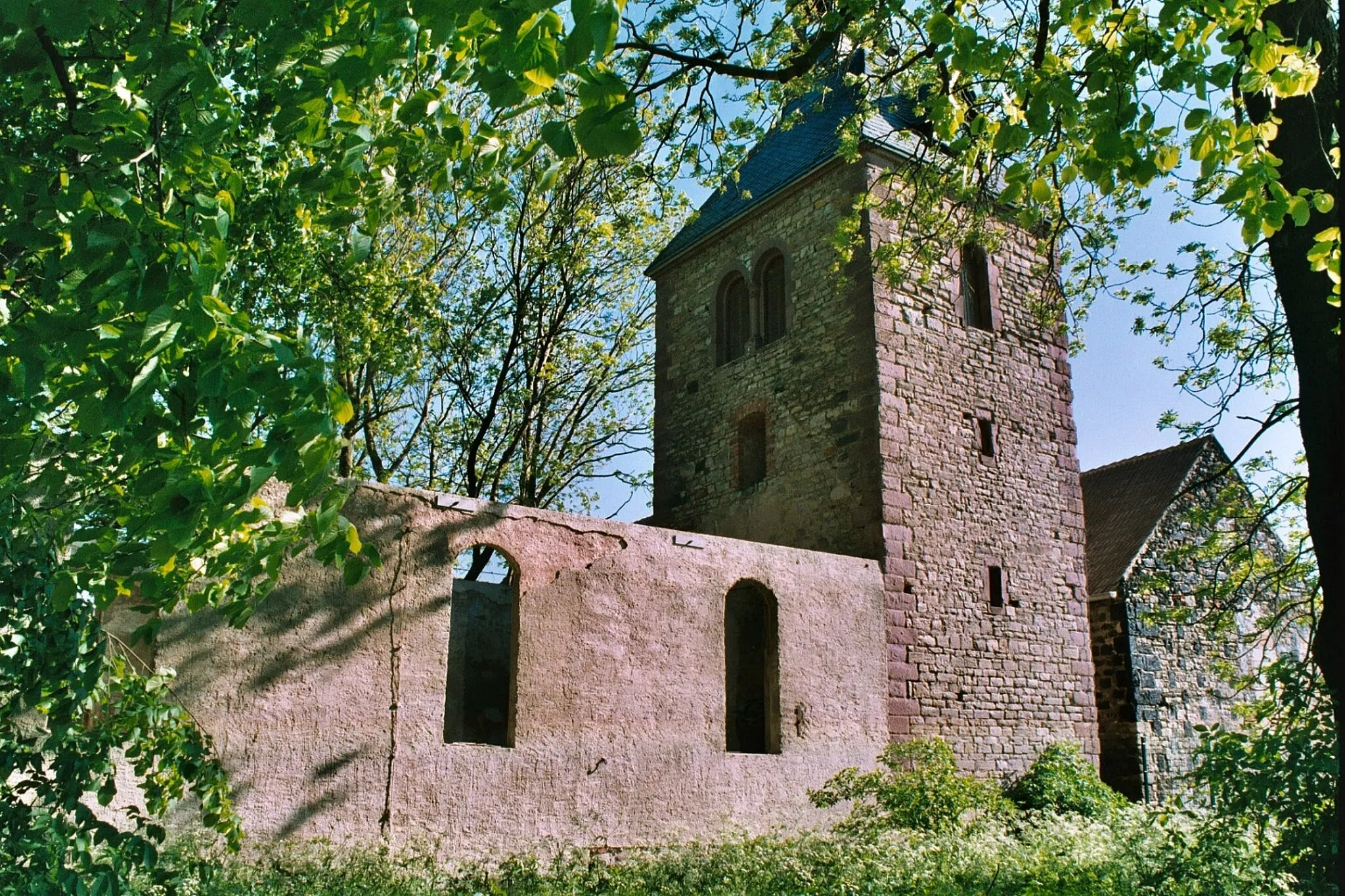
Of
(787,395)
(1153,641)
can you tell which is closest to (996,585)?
(787,395)

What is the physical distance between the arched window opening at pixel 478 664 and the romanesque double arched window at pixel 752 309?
5.50 m

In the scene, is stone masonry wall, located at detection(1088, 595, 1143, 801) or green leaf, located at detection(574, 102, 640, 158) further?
stone masonry wall, located at detection(1088, 595, 1143, 801)

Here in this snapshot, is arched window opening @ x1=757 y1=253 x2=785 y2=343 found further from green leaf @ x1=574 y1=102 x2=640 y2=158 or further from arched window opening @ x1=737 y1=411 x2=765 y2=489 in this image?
green leaf @ x1=574 y1=102 x2=640 y2=158

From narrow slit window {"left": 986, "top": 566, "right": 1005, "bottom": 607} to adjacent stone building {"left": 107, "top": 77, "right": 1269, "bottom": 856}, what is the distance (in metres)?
0.07

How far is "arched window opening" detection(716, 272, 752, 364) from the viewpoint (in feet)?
50.9

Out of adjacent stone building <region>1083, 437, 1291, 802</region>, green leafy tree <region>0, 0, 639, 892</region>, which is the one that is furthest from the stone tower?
green leafy tree <region>0, 0, 639, 892</region>

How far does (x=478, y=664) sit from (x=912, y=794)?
490 cm

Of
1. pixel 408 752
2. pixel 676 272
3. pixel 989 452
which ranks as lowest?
pixel 408 752

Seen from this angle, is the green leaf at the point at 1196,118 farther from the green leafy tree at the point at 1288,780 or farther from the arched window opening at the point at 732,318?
the arched window opening at the point at 732,318

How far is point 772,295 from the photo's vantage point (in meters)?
15.2

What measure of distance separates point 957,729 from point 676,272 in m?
8.52

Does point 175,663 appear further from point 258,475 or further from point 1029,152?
point 1029,152

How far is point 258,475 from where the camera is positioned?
110 inches

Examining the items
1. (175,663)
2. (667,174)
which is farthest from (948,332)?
(175,663)
